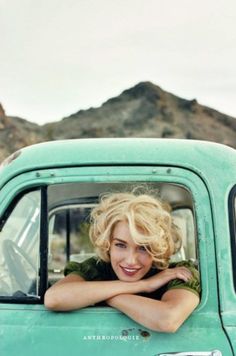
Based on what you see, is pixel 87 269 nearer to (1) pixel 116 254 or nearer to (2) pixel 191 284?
(1) pixel 116 254

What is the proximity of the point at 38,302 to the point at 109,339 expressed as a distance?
32cm

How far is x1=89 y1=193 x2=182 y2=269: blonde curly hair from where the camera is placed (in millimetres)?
3070

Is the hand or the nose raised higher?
the nose

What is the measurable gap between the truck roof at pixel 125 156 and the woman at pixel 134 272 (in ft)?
0.54

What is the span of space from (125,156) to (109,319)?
0.64 metres

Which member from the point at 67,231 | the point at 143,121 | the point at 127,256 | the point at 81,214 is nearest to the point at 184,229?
the point at 81,214

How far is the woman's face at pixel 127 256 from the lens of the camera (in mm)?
3102

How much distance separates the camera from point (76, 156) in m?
3.12

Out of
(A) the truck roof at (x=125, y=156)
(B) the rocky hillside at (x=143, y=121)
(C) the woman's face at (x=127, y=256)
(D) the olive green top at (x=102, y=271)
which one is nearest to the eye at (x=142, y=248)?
(C) the woman's face at (x=127, y=256)

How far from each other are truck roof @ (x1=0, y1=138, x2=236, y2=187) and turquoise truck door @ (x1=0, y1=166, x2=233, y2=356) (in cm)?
3

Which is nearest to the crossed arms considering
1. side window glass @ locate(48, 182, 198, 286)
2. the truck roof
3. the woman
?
the woman

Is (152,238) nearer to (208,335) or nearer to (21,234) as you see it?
(208,335)

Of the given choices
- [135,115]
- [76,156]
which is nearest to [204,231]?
[76,156]

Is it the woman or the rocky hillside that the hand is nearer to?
the woman
